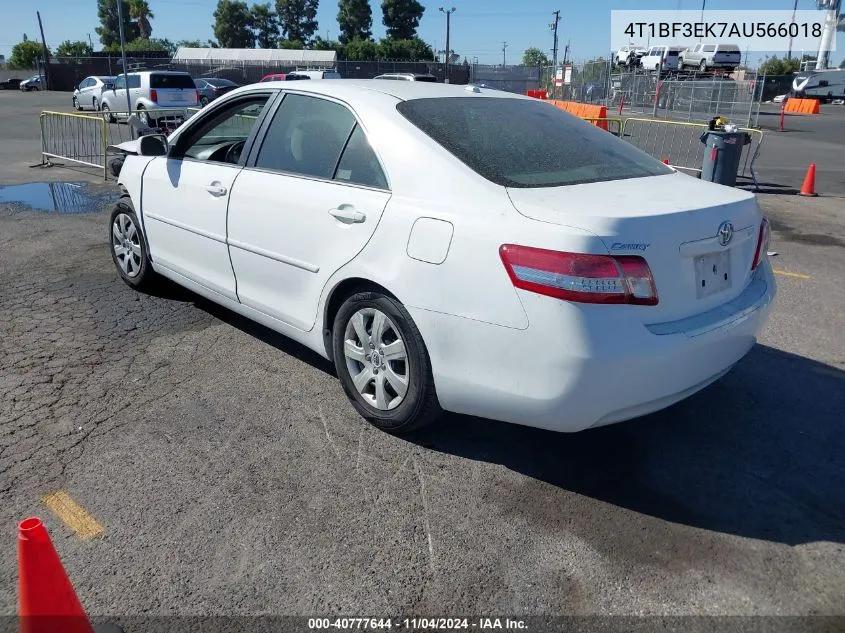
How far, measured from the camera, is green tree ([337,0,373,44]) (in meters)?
88.6

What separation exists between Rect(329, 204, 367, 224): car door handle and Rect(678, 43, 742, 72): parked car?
43.8 meters

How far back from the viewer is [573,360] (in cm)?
272

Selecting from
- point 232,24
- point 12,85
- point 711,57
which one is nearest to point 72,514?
point 711,57

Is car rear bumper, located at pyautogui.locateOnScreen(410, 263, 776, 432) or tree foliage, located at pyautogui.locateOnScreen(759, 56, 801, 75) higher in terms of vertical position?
tree foliage, located at pyautogui.locateOnScreen(759, 56, 801, 75)

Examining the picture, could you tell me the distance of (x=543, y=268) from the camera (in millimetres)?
2746

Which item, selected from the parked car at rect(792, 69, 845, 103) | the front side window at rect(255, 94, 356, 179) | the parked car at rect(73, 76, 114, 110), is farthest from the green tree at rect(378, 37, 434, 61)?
the front side window at rect(255, 94, 356, 179)

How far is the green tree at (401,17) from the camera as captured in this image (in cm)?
8619

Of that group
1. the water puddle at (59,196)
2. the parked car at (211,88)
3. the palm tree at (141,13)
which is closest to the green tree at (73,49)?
the palm tree at (141,13)

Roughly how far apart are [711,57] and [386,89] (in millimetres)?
43286

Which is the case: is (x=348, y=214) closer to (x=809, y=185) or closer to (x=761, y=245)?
(x=761, y=245)

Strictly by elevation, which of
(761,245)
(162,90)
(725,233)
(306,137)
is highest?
(162,90)

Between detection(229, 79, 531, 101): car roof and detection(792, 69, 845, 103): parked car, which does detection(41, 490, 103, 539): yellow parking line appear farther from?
detection(792, 69, 845, 103): parked car

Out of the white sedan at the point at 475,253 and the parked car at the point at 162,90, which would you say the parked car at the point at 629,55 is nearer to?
the parked car at the point at 162,90

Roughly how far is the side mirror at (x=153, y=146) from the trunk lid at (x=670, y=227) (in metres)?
2.97
